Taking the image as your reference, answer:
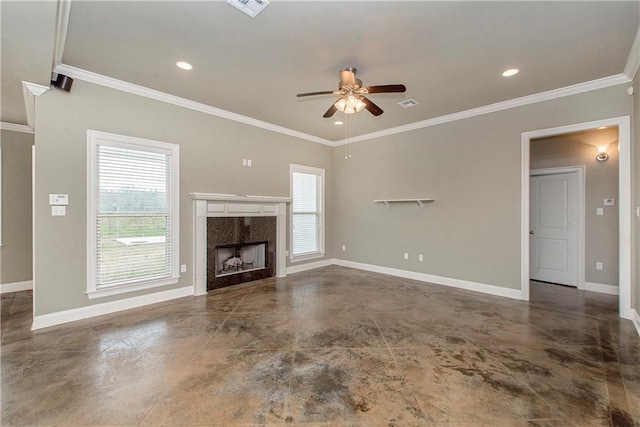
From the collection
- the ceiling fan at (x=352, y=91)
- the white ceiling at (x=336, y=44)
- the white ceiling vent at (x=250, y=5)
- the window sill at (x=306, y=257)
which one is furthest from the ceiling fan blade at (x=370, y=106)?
the window sill at (x=306, y=257)

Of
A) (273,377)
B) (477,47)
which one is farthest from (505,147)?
(273,377)

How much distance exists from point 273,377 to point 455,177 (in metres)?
4.26

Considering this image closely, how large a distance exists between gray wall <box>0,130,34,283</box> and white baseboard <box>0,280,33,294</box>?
5 cm

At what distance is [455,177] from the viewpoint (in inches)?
189

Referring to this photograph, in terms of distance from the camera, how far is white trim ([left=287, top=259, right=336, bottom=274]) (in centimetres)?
576

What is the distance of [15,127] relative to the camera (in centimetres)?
455

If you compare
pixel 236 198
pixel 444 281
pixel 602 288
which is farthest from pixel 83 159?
pixel 602 288

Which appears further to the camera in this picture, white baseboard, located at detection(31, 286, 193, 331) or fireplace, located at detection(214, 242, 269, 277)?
fireplace, located at detection(214, 242, 269, 277)

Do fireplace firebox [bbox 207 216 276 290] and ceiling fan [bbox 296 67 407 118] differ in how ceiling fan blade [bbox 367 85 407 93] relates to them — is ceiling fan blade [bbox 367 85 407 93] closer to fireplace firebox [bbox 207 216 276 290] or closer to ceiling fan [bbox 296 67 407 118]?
ceiling fan [bbox 296 67 407 118]

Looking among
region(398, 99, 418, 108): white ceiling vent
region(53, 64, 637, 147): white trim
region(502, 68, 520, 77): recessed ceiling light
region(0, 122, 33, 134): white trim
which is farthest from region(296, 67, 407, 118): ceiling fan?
region(0, 122, 33, 134): white trim

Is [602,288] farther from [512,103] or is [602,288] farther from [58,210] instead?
[58,210]

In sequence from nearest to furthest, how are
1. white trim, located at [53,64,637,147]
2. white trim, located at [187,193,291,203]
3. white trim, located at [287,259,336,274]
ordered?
white trim, located at [53,64,637,147] → white trim, located at [187,193,291,203] → white trim, located at [287,259,336,274]

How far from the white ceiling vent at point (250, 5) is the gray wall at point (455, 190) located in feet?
12.4

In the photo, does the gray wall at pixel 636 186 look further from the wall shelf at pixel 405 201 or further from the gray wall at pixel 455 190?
the wall shelf at pixel 405 201
